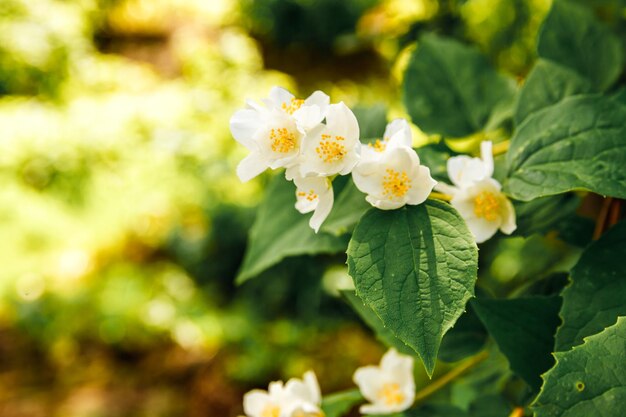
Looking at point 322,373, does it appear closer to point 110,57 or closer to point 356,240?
point 356,240

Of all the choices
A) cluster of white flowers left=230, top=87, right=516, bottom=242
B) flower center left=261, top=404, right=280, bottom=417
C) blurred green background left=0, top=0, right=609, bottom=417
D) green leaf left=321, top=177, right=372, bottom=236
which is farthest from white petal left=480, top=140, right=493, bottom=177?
blurred green background left=0, top=0, right=609, bottom=417

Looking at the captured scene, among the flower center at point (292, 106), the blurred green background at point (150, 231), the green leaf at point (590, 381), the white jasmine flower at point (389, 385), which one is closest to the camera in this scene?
the green leaf at point (590, 381)

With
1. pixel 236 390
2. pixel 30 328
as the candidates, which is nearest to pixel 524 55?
A: pixel 236 390

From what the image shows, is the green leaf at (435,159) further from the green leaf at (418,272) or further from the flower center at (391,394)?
the flower center at (391,394)

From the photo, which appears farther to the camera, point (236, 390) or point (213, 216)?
point (213, 216)

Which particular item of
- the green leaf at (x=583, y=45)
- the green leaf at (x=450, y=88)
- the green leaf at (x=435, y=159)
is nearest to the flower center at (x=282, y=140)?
the green leaf at (x=435, y=159)

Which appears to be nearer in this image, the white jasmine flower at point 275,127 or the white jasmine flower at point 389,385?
the white jasmine flower at point 275,127

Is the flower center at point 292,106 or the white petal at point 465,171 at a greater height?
the flower center at point 292,106
